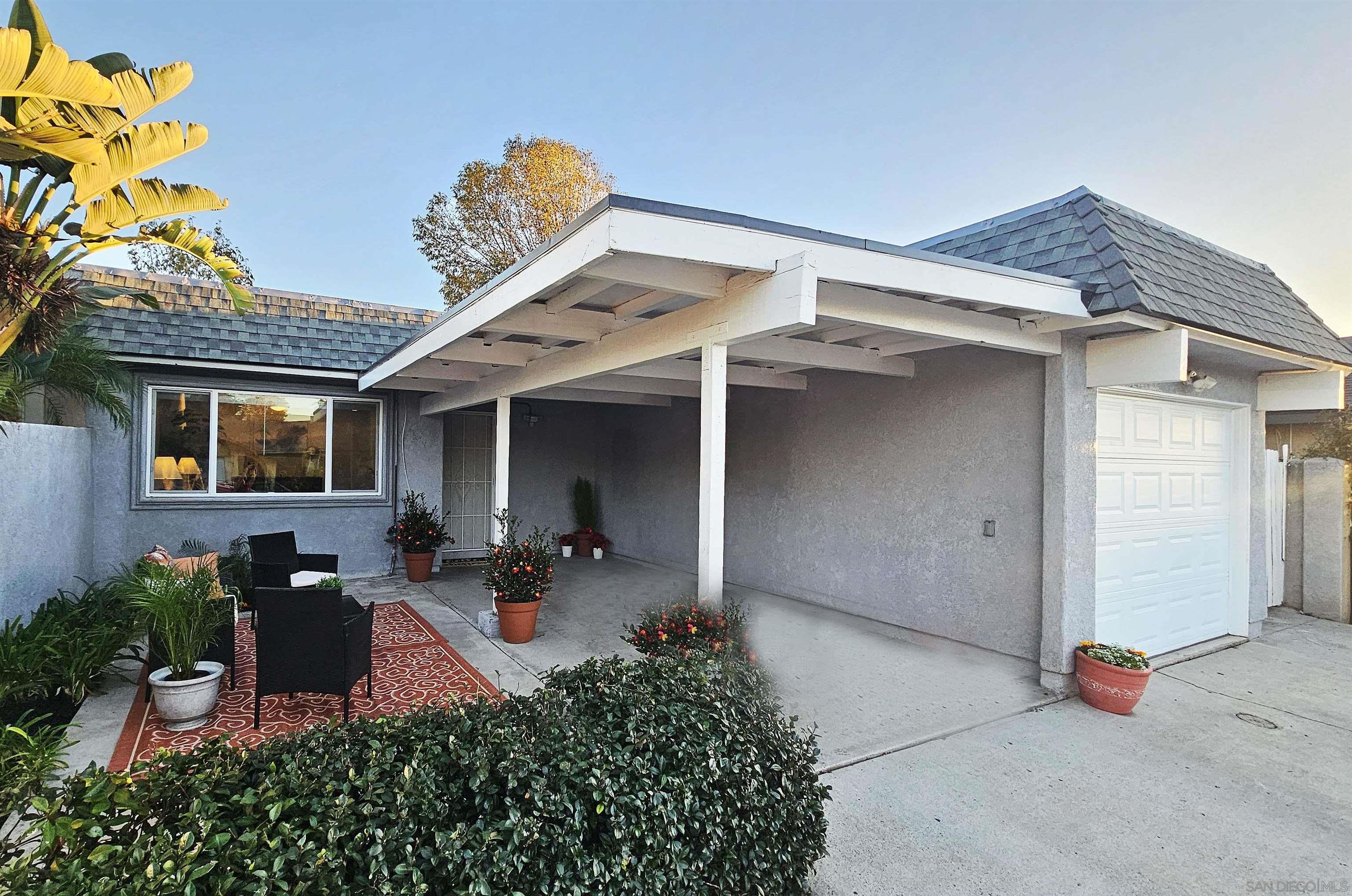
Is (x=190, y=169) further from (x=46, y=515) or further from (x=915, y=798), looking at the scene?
(x=915, y=798)

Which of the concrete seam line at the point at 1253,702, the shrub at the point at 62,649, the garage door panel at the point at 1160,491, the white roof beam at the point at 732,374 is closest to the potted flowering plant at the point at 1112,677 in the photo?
the concrete seam line at the point at 1253,702

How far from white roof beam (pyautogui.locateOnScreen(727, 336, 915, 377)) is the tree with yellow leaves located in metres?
16.4

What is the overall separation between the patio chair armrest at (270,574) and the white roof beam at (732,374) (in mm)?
3669

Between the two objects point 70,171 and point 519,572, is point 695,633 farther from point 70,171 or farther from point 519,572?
point 70,171

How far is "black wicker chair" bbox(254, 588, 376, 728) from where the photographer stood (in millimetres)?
4035

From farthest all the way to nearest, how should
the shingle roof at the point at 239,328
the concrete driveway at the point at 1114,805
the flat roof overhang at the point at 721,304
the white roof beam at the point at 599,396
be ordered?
1. the white roof beam at the point at 599,396
2. the shingle roof at the point at 239,328
3. the flat roof overhang at the point at 721,304
4. the concrete driveway at the point at 1114,805

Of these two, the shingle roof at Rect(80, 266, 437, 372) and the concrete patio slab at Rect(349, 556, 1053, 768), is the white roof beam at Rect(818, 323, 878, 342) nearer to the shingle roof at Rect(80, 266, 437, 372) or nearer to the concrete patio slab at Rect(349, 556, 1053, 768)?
the concrete patio slab at Rect(349, 556, 1053, 768)

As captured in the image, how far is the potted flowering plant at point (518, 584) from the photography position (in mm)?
6012

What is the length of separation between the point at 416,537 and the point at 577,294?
6131mm

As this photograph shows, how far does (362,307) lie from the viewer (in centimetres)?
961

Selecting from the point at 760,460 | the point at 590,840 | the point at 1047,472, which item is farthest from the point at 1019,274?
the point at 760,460

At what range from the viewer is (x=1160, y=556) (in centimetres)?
588

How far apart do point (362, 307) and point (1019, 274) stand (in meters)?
9.01

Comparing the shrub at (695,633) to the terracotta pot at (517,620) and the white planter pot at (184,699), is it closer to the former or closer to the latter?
the terracotta pot at (517,620)
